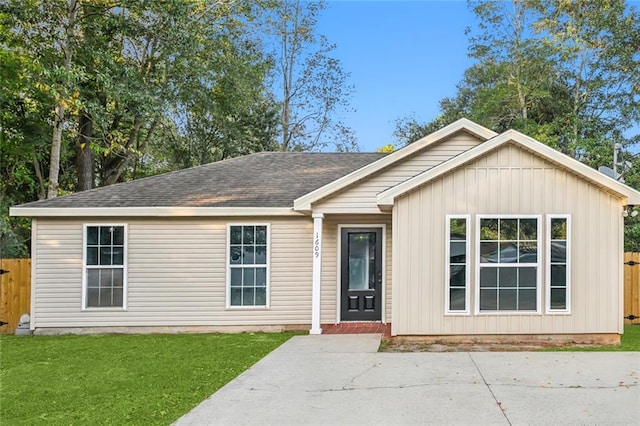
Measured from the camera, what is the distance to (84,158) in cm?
1859

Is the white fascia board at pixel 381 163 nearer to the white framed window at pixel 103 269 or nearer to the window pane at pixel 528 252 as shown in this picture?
the window pane at pixel 528 252

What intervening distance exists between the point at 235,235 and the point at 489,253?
5.13 meters

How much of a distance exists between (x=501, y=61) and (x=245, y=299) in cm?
1821

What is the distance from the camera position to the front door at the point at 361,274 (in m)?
10.0

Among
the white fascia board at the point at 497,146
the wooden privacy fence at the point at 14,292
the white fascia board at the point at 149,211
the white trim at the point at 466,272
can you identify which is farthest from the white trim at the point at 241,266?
the wooden privacy fence at the point at 14,292

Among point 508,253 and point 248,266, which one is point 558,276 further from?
point 248,266

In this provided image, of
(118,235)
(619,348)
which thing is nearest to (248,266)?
(118,235)

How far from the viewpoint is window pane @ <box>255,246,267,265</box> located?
9.78 m

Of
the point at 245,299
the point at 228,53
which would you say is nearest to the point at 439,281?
the point at 245,299

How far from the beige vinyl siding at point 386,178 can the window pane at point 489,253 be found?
2.22 meters

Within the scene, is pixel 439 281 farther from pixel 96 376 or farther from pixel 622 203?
pixel 96 376

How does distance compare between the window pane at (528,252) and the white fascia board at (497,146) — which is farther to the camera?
the window pane at (528,252)

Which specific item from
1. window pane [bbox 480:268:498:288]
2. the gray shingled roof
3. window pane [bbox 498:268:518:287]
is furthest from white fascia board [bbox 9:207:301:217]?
window pane [bbox 498:268:518:287]

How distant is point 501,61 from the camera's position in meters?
21.8
